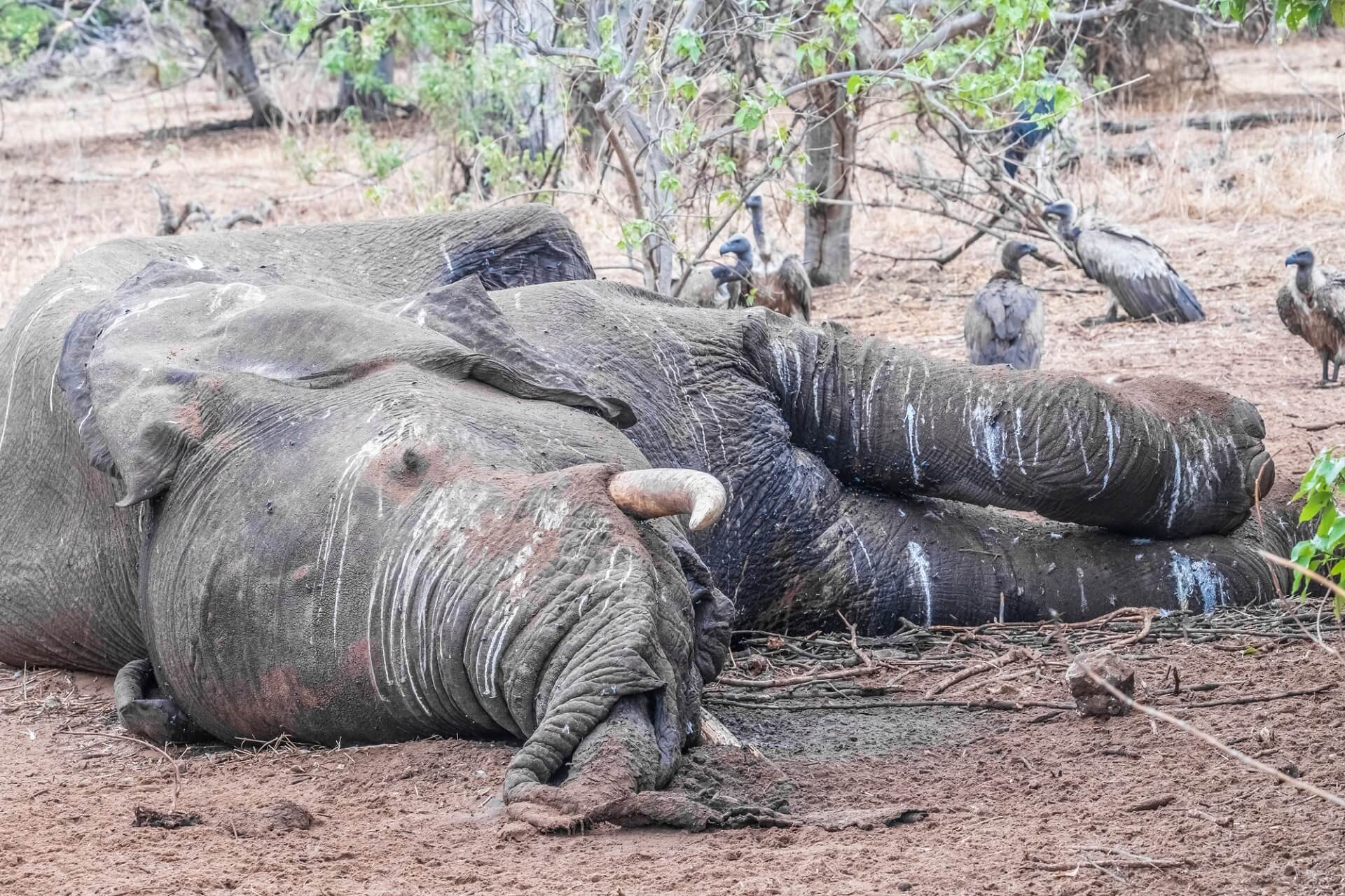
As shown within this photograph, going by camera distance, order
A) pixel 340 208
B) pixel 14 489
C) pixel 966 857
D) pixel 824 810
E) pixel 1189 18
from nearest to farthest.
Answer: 1. pixel 966 857
2. pixel 824 810
3. pixel 14 489
4. pixel 340 208
5. pixel 1189 18

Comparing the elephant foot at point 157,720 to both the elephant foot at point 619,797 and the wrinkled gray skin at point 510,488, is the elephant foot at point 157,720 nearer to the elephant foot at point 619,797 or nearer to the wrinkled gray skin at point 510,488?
the wrinkled gray skin at point 510,488

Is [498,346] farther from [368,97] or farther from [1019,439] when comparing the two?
[368,97]

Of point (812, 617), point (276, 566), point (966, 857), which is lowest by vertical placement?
point (812, 617)

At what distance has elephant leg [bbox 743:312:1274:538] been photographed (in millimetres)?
4867

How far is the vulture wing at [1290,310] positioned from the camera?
814cm

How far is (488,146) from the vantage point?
9430 millimetres

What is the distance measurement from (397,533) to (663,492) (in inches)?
22.9

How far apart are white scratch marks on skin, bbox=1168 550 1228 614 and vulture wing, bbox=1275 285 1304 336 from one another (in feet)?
11.9

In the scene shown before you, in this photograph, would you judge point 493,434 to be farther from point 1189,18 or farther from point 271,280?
point 1189,18

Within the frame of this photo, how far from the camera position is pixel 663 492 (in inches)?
121

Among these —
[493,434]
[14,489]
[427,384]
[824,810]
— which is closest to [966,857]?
[824,810]

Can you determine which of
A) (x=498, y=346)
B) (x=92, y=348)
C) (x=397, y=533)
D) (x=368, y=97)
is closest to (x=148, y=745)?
(x=397, y=533)

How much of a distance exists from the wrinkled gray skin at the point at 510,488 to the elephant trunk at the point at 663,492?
42 millimetres

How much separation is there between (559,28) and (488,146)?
0.91 metres
